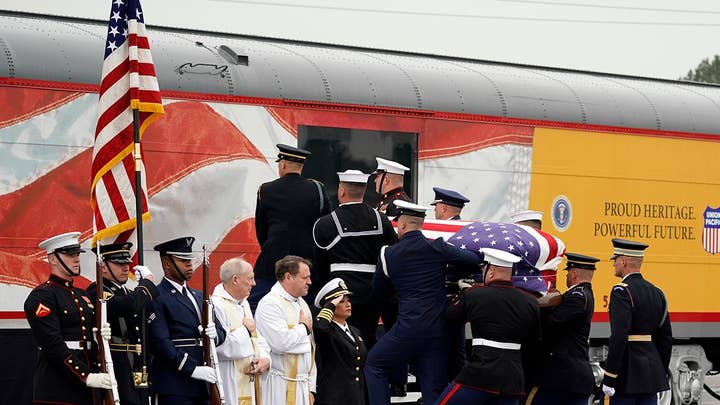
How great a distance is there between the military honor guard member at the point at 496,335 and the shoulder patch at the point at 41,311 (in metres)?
2.65

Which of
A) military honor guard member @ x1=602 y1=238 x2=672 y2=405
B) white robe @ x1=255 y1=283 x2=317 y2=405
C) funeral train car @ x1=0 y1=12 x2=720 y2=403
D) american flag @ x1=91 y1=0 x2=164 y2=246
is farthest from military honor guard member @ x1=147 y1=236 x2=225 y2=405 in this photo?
military honor guard member @ x1=602 y1=238 x2=672 y2=405

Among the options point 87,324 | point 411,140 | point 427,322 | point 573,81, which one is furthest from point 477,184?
point 87,324

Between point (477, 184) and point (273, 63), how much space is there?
2410mm

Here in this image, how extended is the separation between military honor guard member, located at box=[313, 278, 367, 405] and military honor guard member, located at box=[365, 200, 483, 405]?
120 millimetres

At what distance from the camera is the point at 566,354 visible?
1014 cm

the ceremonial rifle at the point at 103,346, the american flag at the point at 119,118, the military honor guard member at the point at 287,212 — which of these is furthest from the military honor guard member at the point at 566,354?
the ceremonial rifle at the point at 103,346

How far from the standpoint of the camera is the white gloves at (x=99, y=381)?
8500 mm

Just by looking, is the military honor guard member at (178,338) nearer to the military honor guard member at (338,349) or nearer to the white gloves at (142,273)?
the white gloves at (142,273)

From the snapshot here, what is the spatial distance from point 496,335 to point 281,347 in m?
1.51

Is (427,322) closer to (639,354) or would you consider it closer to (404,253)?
(404,253)

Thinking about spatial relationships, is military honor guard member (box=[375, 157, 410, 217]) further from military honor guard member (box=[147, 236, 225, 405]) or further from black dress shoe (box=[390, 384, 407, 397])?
military honor guard member (box=[147, 236, 225, 405])

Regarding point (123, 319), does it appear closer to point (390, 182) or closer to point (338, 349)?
point (338, 349)

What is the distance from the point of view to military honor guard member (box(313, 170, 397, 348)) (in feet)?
32.9

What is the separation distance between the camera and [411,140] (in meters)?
12.9
